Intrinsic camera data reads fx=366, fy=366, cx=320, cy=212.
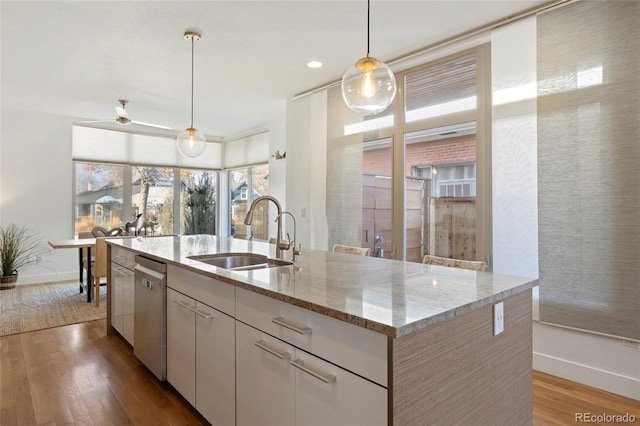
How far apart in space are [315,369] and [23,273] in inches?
257

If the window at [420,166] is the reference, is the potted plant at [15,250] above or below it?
below

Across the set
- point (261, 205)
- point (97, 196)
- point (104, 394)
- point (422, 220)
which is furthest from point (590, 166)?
point (97, 196)

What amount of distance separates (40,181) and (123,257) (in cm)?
405

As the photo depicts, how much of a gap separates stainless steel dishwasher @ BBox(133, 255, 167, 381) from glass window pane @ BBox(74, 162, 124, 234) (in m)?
4.44

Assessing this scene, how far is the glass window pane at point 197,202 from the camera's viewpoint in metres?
7.53

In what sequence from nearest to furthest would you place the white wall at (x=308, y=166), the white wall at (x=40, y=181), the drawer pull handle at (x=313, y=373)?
1. the drawer pull handle at (x=313, y=373)
2. the white wall at (x=308, y=166)
3. the white wall at (x=40, y=181)

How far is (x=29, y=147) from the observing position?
5809 millimetres

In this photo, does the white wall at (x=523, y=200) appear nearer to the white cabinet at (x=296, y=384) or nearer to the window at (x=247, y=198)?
the white cabinet at (x=296, y=384)

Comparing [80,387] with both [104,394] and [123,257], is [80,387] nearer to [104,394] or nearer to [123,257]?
[104,394]

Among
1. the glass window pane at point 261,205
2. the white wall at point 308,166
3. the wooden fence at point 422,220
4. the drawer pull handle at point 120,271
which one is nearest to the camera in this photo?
the drawer pull handle at point 120,271

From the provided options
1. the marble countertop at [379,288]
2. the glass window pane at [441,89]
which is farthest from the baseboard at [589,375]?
the glass window pane at [441,89]

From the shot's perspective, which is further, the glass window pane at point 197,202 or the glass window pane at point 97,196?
the glass window pane at point 197,202

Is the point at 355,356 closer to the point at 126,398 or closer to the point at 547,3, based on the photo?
the point at 126,398

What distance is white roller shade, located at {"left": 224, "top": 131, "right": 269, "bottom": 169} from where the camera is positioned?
266 inches
